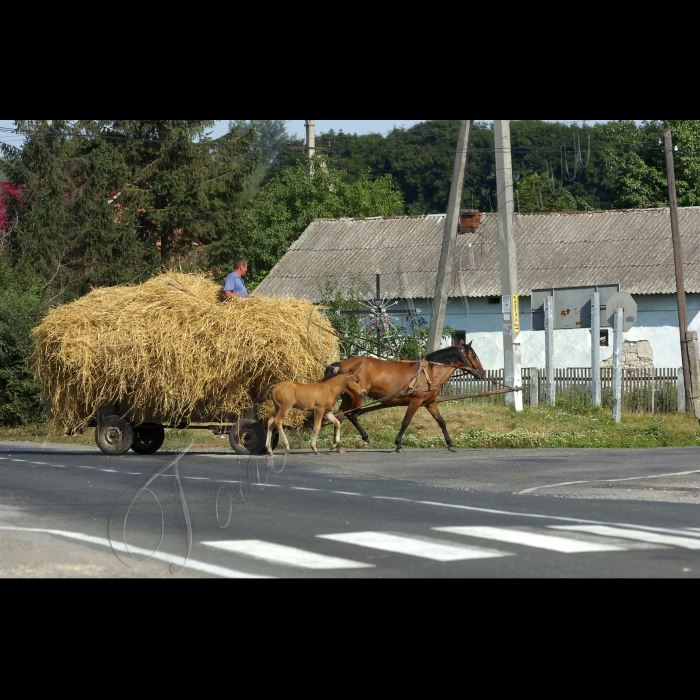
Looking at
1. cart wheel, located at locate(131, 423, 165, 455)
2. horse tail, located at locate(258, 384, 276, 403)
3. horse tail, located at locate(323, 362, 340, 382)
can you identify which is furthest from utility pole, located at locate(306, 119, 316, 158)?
horse tail, located at locate(258, 384, 276, 403)

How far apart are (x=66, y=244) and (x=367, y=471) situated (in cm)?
3996

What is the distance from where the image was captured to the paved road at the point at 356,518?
8.57 m

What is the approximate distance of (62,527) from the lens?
11.0 m

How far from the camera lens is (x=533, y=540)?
971 cm

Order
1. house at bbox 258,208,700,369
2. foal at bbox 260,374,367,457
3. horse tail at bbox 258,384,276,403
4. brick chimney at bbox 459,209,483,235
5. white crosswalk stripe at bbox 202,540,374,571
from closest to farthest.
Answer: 1. white crosswalk stripe at bbox 202,540,374,571
2. foal at bbox 260,374,367,457
3. horse tail at bbox 258,384,276,403
4. house at bbox 258,208,700,369
5. brick chimney at bbox 459,209,483,235

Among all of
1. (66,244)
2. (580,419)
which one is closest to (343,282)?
(66,244)

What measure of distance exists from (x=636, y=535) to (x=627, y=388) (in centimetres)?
2126

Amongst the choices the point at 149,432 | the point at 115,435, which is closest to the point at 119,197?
the point at 149,432

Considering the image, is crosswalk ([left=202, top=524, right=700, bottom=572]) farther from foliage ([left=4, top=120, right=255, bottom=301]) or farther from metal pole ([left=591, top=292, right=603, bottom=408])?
foliage ([left=4, top=120, right=255, bottom=301])

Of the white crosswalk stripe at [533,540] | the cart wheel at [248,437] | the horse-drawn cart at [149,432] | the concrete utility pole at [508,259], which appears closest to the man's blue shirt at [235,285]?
the horse-drawn cart at [149,432]

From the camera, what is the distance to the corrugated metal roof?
43.2 meters

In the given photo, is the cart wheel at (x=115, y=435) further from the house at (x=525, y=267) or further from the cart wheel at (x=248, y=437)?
the house at (x=525, y=267)

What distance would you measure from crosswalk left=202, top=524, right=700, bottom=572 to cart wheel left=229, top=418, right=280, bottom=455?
8.87 meters

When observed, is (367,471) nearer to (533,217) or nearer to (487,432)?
(487,432)
